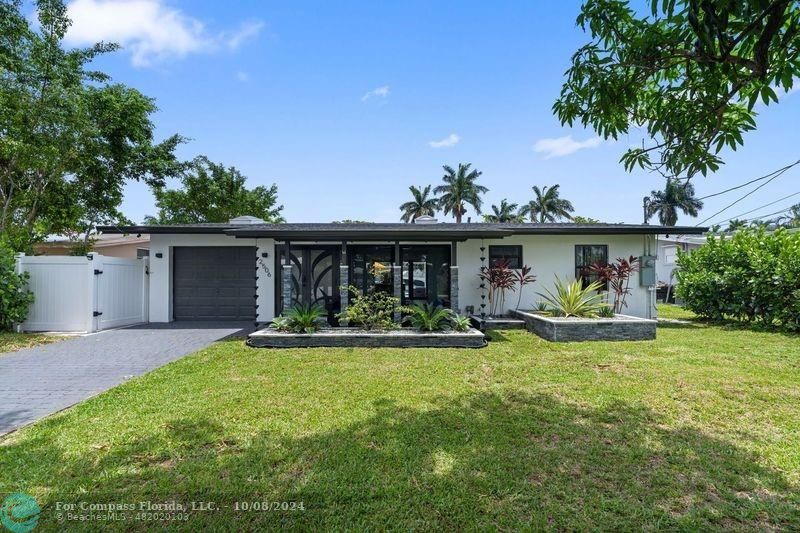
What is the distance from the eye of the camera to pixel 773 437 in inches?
131

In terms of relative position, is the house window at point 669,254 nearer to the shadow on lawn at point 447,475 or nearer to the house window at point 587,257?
the house window at point 587,257

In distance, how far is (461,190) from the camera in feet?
121

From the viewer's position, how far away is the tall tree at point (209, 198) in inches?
846

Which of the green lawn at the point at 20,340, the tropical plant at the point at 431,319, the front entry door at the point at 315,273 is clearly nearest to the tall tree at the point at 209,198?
the green lawn at the point at 20,340

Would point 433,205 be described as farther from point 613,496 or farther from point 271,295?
point 613,496

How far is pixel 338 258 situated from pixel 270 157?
714 centimetres

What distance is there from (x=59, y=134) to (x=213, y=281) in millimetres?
5196

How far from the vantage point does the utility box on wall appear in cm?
1073

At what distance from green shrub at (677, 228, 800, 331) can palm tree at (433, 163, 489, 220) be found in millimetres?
26410

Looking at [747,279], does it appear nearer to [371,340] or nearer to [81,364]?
[371,340]

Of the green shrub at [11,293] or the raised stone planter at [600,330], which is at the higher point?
the green shrub at [11,293]

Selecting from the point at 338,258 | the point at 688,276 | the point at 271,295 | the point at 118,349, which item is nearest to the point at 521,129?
the point at 338,258

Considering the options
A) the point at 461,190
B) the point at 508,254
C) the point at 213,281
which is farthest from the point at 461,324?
the point at 461,190

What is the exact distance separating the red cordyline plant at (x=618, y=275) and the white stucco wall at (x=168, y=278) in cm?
901
